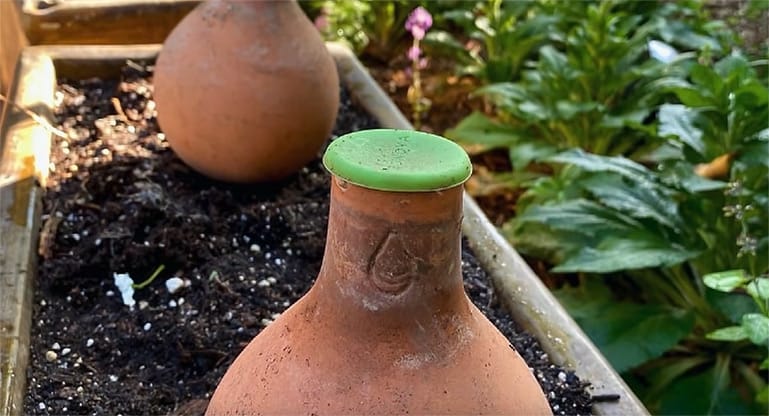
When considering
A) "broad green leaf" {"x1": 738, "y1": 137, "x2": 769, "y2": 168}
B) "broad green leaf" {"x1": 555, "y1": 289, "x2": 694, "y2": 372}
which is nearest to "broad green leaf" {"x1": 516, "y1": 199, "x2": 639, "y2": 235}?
"broad green leaf" {"x1": 555, "y1": 289, "x2": 694, "y2": 372}

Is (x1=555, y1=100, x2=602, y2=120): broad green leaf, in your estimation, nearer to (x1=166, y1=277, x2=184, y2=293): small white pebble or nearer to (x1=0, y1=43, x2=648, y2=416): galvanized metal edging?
(x1=0, y1=43, x2=648, y2=416): galvanized metal edging

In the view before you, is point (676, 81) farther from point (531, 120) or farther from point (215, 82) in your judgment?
point (215, 82)

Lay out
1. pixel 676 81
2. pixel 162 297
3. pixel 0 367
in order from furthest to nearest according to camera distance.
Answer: pixel 676 81 < pixel 162 297 < pixel 0 367

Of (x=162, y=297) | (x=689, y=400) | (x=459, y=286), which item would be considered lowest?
(x=689, y=400)

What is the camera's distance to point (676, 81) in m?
3.51

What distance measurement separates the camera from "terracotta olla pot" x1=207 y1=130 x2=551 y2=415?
1147 mm

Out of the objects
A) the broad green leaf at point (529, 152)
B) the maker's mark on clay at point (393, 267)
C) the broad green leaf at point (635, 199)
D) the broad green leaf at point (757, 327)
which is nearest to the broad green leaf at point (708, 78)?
the broad green leaf at point (635, 199)

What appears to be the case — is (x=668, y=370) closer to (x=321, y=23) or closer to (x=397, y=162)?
(x=397, y=162)

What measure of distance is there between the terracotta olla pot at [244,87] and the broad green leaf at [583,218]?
69 cm

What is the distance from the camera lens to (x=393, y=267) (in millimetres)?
1184

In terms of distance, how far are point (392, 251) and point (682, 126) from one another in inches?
72.8

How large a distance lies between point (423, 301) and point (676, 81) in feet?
8.53

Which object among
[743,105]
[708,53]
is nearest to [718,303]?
[743,105]

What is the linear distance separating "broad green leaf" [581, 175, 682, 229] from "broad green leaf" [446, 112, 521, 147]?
93cm
